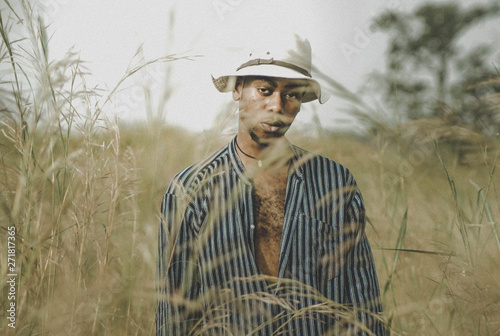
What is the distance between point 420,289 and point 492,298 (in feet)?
1.79

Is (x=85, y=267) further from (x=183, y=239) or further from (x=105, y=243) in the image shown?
(x=183, y=239)

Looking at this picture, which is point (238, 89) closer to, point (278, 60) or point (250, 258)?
point (278, 60)

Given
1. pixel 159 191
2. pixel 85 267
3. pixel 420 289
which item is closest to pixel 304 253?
pixel 159 191

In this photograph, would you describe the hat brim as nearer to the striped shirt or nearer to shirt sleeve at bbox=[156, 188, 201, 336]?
the striped shirt

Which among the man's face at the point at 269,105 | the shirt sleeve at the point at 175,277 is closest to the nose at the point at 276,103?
the man's face at the point at 269,105

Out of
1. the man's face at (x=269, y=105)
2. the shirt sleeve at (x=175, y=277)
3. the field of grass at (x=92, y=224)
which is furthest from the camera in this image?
the man's face at (x=269, y=105)

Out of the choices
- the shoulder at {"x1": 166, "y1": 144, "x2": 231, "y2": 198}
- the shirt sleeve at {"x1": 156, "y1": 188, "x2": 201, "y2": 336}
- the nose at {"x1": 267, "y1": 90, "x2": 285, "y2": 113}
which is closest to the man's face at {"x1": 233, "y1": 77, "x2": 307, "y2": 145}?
the nose at {"x1": 267, "y1": 90, "x2": 285, "y2": 113}

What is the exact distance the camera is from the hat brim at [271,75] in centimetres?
124

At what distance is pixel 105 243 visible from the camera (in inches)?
39.2

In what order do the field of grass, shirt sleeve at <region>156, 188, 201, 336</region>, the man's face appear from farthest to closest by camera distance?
1. the man's face
2. shirt sleeve at <region>156, 188, 201, 336</region>
3. the field of grass

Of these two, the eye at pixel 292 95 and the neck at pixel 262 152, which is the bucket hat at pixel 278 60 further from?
the neck at pixel 262 152

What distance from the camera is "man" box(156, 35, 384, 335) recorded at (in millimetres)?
1202

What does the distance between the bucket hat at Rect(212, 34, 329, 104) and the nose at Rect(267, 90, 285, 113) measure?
55 mm

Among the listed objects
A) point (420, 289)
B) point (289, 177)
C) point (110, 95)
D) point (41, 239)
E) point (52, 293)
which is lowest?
point (420, 289)
